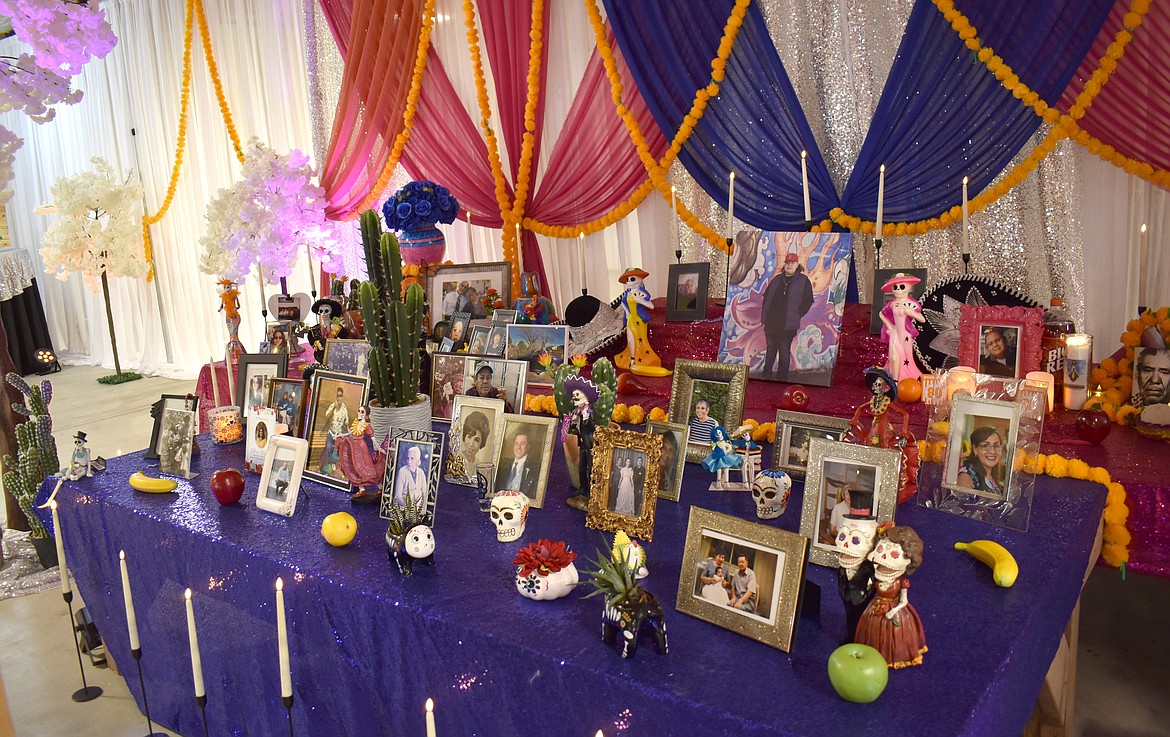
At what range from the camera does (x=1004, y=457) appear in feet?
5.46

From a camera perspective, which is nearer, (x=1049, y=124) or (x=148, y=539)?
(x=148, y=539)

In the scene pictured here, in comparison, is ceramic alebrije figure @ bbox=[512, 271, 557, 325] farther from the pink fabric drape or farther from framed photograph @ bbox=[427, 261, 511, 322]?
the pink fabric drape

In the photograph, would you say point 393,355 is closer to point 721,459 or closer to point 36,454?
point 721,459

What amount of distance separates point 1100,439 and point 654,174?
7.75 ft

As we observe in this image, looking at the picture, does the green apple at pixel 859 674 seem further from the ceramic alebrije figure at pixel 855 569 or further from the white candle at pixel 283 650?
the white candle at pixel 283 650

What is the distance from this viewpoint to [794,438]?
1.89 metres

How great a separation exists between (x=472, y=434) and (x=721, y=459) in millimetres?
595

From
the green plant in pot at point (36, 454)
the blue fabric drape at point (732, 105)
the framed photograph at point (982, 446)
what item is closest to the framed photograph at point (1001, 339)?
the framed photograph at point (982, 446)

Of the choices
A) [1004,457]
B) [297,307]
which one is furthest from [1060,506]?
[297,307]

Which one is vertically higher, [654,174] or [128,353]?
[654,174]

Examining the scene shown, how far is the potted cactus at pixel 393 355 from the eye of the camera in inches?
83.3

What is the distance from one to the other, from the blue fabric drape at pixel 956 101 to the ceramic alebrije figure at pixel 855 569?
7.63 feet

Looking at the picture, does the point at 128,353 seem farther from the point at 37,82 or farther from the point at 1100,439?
the point at 1100,439

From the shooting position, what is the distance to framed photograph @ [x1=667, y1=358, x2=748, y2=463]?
1987 mm
